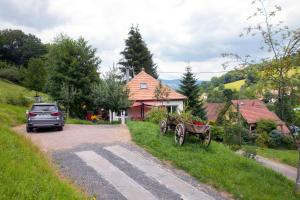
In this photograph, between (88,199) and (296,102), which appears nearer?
(88,199)

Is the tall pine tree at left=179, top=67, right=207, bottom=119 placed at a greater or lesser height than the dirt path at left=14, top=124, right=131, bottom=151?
greater

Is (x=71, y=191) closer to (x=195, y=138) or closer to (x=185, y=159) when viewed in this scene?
(x=185, y=159)

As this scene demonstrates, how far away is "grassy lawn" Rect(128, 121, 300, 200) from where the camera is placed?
30.7 feet

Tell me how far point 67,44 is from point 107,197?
23593 mm

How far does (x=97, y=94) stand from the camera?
24.8 meters

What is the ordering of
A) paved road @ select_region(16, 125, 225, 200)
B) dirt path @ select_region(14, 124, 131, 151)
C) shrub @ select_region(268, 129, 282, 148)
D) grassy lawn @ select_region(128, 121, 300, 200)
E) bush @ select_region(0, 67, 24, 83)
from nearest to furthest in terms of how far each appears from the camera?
paved road @ select_region(16, 125, 225, 200), grassy lawn @ select_region(128, 121, 300, 200), dirt path @ select_region(14, 124, 131, 151), shrub @ select_region(268, 129, 282, 148), bush @ select_region(0, 67, 24, 83)

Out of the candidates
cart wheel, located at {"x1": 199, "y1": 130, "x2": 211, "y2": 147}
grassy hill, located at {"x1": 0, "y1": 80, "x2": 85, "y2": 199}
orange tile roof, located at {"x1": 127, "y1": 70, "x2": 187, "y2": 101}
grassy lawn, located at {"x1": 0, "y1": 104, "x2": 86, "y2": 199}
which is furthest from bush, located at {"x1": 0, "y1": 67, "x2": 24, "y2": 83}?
grassy lawn, located at {"x1": 0, "y1": 104, "x2": 86, "y2": 199}

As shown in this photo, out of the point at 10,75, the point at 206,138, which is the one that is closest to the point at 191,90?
the point at 206,138

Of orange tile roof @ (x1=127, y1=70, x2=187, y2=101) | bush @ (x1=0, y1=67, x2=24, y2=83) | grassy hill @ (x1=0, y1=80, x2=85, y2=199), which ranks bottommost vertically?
grassy hill @ (x1=0, y1=80, x2=85, y2=199)

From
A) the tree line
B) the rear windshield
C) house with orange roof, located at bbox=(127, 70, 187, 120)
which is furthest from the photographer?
house with orange roof, located at bbox=(127, 70, 187, 120)

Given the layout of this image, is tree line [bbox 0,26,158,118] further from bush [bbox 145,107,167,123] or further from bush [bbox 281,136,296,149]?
bush [bbox 281,136,296,149]

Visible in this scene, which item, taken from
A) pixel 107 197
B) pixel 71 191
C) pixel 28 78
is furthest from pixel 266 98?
pixel 28 78

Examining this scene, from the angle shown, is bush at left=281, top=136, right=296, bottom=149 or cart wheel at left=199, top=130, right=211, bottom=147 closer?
cart wheel at left=199, top=130, right=211, bottom=147

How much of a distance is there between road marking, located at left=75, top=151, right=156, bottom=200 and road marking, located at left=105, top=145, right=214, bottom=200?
0.73m
